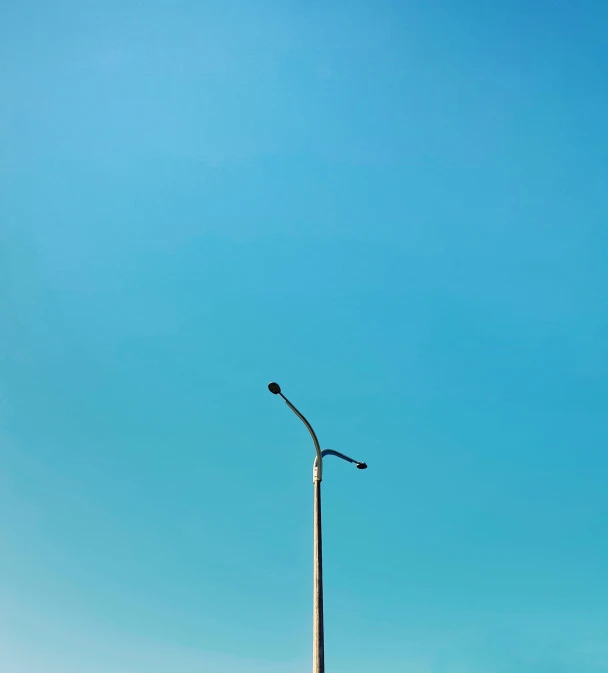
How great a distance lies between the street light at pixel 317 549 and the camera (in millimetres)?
12297

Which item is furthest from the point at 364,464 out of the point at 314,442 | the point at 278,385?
the point at 278,385

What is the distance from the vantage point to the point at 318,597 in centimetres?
1303

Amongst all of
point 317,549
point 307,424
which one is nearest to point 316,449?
point 307,424

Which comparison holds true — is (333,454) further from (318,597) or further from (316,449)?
(318,597)

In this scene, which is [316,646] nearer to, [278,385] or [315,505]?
[315,505]

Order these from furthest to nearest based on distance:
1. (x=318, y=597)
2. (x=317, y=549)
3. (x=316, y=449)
→ (x=316, y=449)
(x=317, y=549)
(x=318, y=597)

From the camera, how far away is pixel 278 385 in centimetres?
1546

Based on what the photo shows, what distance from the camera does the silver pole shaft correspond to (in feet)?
40.1

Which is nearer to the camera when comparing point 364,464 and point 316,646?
point 316,646

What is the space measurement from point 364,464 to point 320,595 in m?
4.93

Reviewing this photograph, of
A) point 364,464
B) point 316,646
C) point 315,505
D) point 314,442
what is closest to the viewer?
point 316,646

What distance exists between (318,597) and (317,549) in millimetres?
1216

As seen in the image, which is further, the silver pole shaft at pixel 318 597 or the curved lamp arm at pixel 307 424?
the curved lamp arm at pixel 307 424

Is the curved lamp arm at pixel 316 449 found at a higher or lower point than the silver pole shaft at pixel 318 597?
higher
